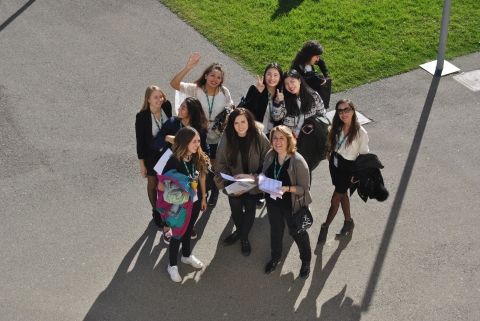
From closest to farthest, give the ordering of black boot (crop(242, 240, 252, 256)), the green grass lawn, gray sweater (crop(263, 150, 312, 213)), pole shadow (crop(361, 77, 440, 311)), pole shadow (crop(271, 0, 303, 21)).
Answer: gray sweater (crop(263, 150, 312, 213))
pole shadow (crop(361, 77, 440, 311))
black boot (crop(242, 240, 252, 256))
the green grass lawn
pole shadow (crop(271, 0, 303, 21))

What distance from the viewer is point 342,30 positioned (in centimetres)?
1074

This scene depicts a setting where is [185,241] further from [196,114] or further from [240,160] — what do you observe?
[196,114]

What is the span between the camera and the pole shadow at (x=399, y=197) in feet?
19.9

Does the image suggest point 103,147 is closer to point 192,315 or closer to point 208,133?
point 208,133

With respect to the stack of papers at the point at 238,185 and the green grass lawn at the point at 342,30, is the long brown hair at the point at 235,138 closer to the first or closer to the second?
the stack of papers at the point at 238,185

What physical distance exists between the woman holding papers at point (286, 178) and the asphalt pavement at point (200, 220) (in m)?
0.71

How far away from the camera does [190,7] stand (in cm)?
1167

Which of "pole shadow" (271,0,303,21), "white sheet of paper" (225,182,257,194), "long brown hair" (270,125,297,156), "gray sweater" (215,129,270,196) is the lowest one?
"pole shadow" (271,0,303,21)

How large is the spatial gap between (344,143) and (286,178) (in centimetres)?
79

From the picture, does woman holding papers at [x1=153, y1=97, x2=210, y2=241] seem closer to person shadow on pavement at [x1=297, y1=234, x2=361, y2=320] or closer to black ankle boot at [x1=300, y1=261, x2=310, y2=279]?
black ankle boot at [x1=300, y1=261, x2=310, y2=279]

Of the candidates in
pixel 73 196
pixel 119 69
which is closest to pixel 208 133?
pixel 73 196

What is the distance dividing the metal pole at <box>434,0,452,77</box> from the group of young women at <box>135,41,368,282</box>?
384cm

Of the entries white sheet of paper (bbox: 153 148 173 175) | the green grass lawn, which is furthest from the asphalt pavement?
white sheet of paper (bbox: 153 148 173 175)

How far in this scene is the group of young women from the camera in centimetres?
568
